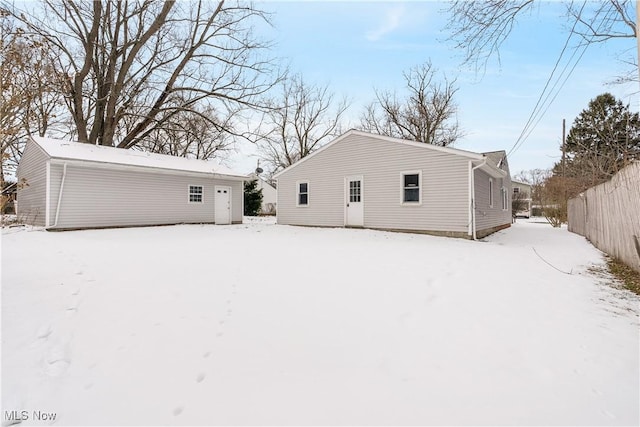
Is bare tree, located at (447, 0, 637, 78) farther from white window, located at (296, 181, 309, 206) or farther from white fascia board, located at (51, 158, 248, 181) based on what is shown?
white fascia board, located at (51, 158, 248, 181)

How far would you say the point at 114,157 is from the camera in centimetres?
1313

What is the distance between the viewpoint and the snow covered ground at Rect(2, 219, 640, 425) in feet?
6.80

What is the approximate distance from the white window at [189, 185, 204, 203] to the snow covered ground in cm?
1024

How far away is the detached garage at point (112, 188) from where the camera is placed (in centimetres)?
1141

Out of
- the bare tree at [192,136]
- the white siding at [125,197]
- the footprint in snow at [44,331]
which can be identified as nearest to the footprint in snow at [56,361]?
the footprint in snow at [44,331]

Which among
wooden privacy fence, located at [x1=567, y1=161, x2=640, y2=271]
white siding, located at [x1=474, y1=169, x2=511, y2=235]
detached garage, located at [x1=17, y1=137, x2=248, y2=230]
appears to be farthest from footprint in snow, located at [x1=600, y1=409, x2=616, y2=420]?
detached garage, located at [x1=17, y1=137, x2=248, y2=230]

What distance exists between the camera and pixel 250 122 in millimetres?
18219

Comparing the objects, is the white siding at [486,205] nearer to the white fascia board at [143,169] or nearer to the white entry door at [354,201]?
the white entry door at [354,201]

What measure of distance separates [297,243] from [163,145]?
70.2ft

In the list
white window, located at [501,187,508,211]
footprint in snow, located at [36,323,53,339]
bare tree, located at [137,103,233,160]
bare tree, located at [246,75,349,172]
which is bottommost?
footprint in snow, located at [36,323,53,339]

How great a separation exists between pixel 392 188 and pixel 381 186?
17.8 inches

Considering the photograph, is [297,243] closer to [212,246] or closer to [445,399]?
[212,246]

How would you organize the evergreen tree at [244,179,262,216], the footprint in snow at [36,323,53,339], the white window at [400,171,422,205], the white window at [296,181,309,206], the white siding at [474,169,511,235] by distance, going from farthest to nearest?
the evergreen tree at [244,179,262,216]
the white window at [296,181,309,206]
the white window at [400,171,422,205]
the white siding at [474,169,511,235]
the footprint in snow at [36,323,53,339]

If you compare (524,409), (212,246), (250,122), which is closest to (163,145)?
(250,122)
